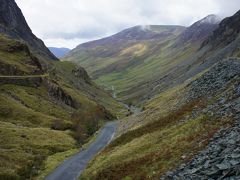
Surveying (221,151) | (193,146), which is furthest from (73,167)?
(221,151)

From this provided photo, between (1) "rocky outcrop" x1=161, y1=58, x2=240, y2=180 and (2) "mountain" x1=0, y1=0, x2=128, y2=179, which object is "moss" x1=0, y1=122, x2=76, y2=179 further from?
(1) "rocky outcrop" x1=161, y1=58, x2=240, y2=180

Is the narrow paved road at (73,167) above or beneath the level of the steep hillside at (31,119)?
beneath

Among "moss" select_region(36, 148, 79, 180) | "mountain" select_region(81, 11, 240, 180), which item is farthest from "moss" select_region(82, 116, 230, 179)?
"moss" select_region(36, 148, 79, 180)

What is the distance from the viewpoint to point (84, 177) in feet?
191

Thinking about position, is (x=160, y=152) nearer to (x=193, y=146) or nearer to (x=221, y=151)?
(x=193, y=146)

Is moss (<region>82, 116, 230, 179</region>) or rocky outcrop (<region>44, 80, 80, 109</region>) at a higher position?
rocky outcrop (<region>44, 80, 80, 109</region>)

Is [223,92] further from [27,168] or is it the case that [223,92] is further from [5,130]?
[5,130]

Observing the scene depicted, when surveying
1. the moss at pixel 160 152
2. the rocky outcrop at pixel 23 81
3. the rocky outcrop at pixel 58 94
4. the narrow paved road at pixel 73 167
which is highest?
the rocky outcrop at pixel 23 81

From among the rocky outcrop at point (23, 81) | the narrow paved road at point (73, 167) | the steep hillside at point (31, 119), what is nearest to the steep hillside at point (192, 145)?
the narrow paved road at point (73, 167)

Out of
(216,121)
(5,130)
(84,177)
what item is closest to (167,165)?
(216,121)

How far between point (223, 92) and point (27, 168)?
113 ft

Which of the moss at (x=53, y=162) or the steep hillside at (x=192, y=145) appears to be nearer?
the steep hillside at (x=192, y=145)

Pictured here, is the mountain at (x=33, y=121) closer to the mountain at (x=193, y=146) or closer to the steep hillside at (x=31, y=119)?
the steep hillside at (x=31, y=119)

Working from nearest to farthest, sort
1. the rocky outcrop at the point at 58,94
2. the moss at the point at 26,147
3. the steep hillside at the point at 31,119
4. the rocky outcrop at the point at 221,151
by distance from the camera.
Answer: the rocky outcrop at the point at 221,151
the moss at the point at 26,147
the steep hillside at the point at 31,119
the rocky outcrop at the point at 58,94
